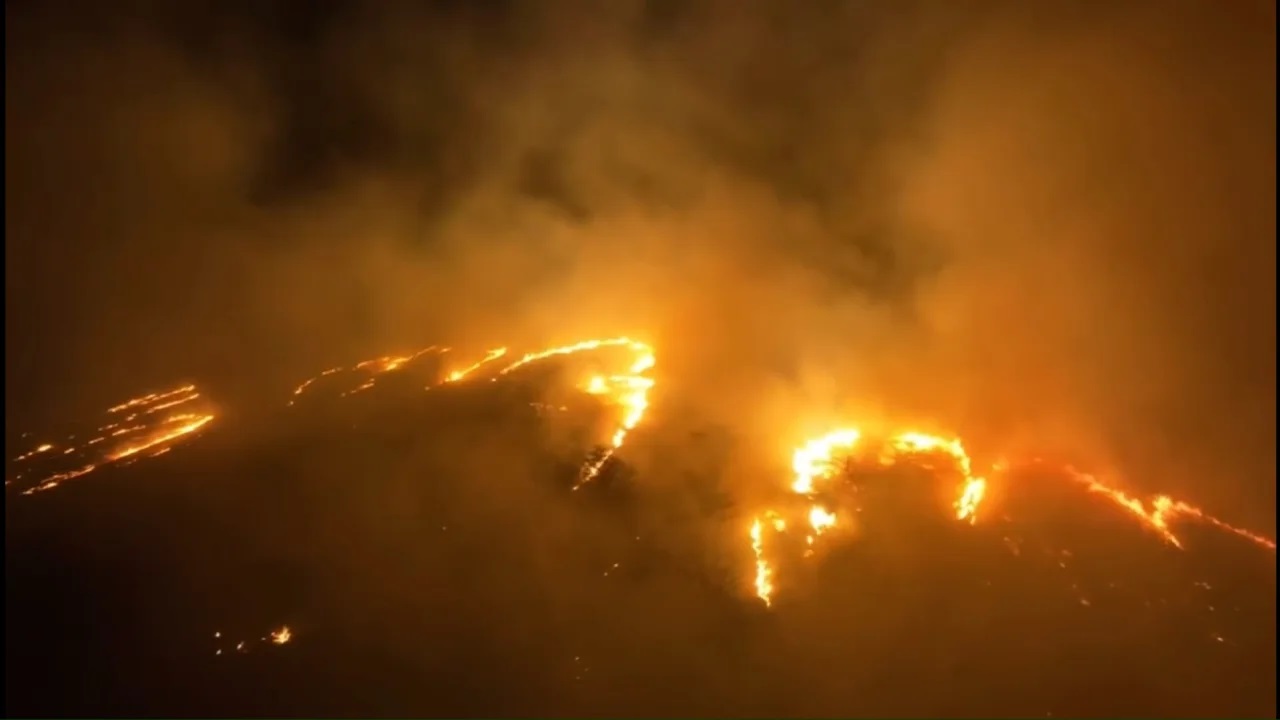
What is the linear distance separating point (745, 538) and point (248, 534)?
230 inches

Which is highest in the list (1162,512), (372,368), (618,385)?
(372,368)

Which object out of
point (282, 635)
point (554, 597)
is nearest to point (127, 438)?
point (282, 635)

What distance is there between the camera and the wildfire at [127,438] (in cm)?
1409

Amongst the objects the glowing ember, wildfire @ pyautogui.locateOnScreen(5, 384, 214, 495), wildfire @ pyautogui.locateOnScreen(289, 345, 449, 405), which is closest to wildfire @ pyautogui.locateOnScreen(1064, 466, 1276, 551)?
wildfire @ pyautogui.locateOnScreen(289, 345, 449, 405)

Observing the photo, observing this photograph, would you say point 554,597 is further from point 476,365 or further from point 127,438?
point 127,438

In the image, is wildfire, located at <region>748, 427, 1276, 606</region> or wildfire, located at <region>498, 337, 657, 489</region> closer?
wildfire, located at <region>748, 427, 1276, 606</region>

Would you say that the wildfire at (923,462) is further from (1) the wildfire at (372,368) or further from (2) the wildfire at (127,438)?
(2) the wildfire at (127,438)

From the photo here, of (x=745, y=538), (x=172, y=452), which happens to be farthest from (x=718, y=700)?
(x=172, y=452)

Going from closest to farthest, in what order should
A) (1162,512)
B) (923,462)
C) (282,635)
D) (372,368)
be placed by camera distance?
(282,635), (1162,512), (923,462), (372,368)

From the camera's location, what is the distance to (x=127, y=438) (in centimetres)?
1474

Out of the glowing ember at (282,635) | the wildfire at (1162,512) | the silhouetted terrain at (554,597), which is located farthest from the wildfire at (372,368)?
the wildfire at (1162,512)

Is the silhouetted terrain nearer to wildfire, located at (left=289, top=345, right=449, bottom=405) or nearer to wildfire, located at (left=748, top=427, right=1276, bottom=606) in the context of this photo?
wildfire, located at (left=748, top=427, right=1276, bottom=606)

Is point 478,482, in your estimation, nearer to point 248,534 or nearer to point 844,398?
point 248,534

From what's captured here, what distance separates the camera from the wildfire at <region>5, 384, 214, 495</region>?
14094mm
